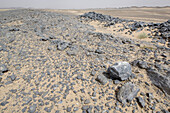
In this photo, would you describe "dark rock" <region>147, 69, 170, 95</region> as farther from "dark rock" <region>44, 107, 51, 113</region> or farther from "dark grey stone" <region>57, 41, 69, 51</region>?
"dark grey stone" <region>57, 41, 69, 51</region>

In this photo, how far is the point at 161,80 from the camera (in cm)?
314

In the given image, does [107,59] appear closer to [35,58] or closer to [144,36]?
[35,58]

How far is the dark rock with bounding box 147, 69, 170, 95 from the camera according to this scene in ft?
9.70

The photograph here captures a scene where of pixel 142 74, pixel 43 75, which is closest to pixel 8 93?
pixel 43 75

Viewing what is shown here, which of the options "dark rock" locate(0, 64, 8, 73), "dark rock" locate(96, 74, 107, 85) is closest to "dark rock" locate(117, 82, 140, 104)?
"dark rock" locate(96, 74, 107, 85)

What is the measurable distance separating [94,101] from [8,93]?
8.94 feet

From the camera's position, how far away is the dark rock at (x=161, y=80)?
2955mm

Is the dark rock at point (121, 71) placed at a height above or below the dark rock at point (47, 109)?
above

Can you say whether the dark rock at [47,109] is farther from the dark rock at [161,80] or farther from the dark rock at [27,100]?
the dark rock at [161,80]

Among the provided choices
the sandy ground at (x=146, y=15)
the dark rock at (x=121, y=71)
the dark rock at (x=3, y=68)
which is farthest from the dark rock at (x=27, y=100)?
the sandy ground at (x=146, y=15)

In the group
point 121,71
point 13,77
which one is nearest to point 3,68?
point 13,77

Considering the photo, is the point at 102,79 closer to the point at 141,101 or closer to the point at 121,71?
the point at 121,71

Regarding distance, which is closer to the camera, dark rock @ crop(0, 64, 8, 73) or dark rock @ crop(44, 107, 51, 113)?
dark rock @ crop(44, 107, 51, 113)

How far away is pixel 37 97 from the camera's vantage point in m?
2.92
